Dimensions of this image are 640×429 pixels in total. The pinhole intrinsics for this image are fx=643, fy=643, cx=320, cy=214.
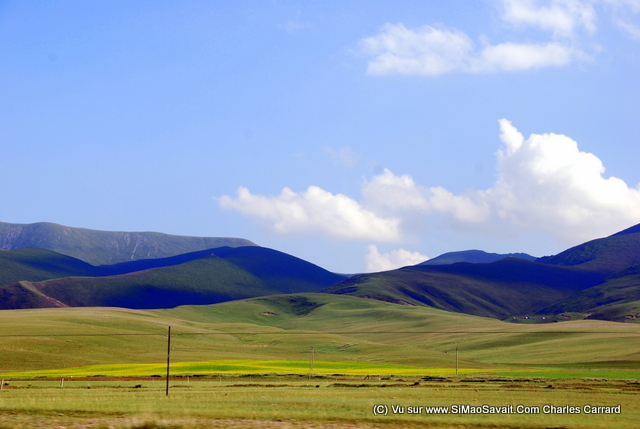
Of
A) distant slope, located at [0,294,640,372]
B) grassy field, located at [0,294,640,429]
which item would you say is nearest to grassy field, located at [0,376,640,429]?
grassy field, located at [0,294,640,429]

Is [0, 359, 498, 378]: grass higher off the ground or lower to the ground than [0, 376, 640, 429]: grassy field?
lower

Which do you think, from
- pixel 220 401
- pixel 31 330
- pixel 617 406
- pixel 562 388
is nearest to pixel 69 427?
pixel 220 401

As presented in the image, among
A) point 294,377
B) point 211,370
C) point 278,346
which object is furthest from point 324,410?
point 278,346

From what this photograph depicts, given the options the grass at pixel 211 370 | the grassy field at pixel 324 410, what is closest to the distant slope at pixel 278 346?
the grass at pixel 211 370

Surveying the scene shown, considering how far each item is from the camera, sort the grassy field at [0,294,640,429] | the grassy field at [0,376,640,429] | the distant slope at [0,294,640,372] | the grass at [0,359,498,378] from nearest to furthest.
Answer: the grassy field at [0,376,640,429], the grassy field at [0,294,640,429], the grass at [0,359,498,378], the distant slope at [0,294,640,372]

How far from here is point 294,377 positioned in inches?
2633

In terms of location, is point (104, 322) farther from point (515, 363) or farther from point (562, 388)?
point (562, 388)

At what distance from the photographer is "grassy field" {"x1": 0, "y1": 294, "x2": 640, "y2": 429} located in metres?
30.0

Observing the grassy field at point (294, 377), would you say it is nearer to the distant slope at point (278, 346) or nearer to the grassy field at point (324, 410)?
the grassy field at point (324, 410)

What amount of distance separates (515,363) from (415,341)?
187 feet

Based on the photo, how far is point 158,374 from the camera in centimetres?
6975

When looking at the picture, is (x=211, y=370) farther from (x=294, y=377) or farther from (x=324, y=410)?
(x=324, y=410)

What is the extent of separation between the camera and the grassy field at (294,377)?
30031 mm

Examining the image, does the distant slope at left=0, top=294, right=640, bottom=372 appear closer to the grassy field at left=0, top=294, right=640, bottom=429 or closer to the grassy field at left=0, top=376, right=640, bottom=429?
the grassy field at left=0, top=294, right=640, bottom=429
